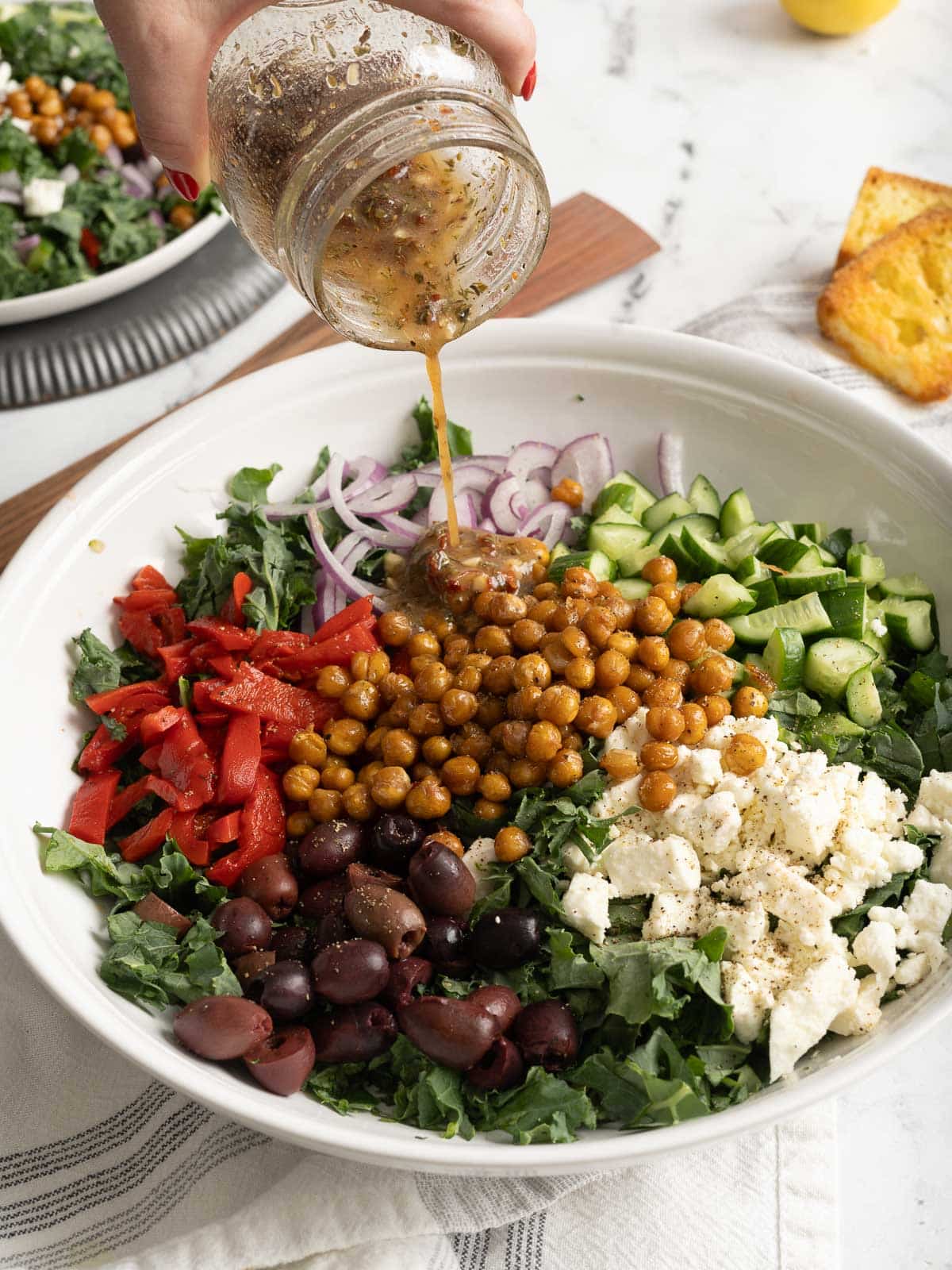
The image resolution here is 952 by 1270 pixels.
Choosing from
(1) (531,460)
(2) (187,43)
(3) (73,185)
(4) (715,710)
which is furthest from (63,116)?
(4) (715,710)

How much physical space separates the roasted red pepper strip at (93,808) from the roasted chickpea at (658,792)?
47.4 inches

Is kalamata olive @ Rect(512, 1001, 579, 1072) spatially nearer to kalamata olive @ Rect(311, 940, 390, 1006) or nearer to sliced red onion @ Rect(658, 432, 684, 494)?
kalamata olive @ Rect(311, 940, 390, 1006)

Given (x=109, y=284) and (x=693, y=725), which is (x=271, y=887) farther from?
(x=109, y=284)

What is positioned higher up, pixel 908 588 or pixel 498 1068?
pixel 908 588

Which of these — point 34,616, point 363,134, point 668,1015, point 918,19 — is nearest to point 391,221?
point 363,134

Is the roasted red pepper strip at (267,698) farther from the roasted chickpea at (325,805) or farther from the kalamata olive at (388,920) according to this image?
the kalamata olive at (388,920)

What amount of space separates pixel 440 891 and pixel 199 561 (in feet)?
4.16

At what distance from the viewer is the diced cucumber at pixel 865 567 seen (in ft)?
10.4

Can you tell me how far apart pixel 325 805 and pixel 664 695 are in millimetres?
818

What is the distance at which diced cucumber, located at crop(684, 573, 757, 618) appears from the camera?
299cm

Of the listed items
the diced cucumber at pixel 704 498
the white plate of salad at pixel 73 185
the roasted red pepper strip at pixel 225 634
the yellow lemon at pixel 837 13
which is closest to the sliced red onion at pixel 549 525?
the diced cucumber at pixel 704 498

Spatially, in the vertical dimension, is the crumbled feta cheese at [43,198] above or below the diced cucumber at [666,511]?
above

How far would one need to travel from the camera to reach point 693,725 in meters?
2.74

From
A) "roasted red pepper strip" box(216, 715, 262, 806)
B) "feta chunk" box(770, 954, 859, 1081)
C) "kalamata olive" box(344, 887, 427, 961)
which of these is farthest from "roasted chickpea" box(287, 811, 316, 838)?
"feta chunk" box(770, 954, 859, 1081)
